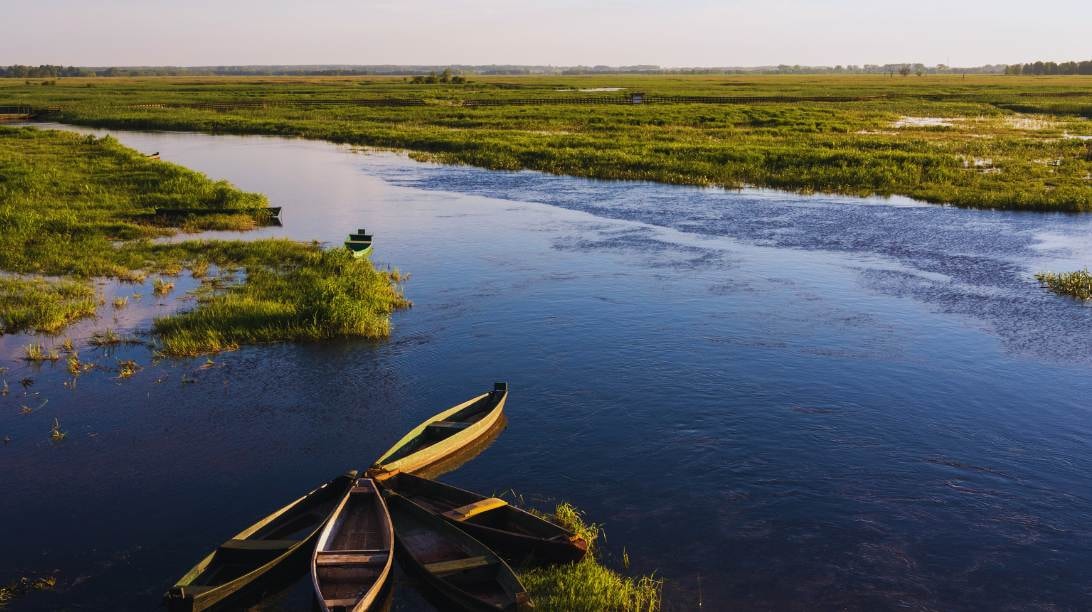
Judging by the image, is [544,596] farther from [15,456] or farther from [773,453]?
[15,456]

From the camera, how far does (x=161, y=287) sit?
957 inches

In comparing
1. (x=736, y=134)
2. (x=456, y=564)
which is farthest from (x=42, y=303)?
(x=736, y=134)

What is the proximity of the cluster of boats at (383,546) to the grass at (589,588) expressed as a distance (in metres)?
0.21

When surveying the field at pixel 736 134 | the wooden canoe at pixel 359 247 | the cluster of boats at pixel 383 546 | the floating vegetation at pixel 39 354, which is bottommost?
the cluster of boats at pixel 383 546

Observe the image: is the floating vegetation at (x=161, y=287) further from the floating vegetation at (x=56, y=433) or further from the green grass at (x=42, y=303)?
the floating vegetation at (x=56, y=433)

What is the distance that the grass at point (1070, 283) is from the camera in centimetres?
2394

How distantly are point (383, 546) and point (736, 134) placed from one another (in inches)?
2363

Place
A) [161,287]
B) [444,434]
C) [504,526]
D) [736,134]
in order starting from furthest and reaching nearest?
[736,134], [161,287], [444,434], [504,526]

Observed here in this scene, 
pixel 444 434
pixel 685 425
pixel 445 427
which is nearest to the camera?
pixel 444 434

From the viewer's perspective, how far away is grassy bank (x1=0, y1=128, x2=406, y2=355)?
20719mm

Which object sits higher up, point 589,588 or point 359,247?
point 359,247

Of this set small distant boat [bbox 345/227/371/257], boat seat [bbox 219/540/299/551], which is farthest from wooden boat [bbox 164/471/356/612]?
small distant boat [bbox 345/227/371/257]

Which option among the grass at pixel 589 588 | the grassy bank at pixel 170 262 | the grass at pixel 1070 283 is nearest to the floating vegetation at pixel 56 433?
the grassy bank at pixel 170 262

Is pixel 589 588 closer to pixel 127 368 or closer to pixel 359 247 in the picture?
pixel 127 368
